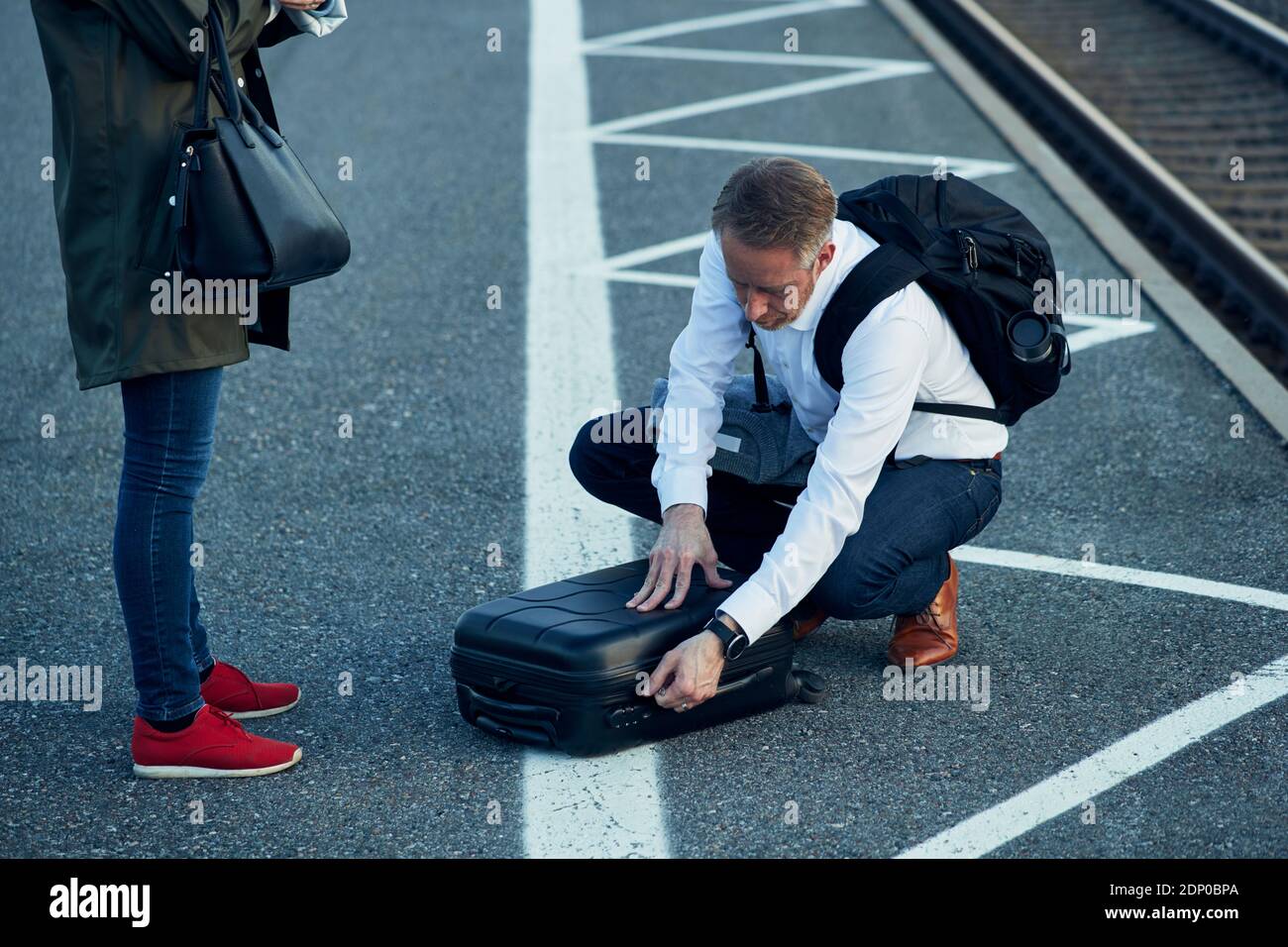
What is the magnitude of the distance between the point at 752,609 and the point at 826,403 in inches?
26.3

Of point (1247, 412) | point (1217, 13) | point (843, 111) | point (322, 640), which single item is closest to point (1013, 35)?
point (1217, 13)

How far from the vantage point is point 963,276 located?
3.52 metres

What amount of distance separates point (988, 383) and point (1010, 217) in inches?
16.9

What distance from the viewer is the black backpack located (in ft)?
11.3

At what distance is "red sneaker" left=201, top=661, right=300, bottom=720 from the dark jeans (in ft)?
3.52

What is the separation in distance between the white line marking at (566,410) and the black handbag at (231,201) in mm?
1286

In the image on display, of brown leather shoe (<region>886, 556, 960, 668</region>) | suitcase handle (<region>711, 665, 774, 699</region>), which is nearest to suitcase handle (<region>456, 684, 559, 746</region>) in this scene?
suitcase handle (<region>711, 665, 774, 699</region>)

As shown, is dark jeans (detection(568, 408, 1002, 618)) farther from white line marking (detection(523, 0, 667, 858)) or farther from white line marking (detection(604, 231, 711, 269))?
white line marking (detection(604, 231, 711, 269))

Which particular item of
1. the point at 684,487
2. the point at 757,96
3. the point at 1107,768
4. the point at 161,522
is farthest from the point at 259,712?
the point at 757,96

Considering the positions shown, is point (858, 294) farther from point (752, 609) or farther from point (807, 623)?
point (807, 623)

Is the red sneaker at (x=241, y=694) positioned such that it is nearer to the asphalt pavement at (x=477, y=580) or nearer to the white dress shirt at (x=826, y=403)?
the asphalt pavement at (x=477, y=580)

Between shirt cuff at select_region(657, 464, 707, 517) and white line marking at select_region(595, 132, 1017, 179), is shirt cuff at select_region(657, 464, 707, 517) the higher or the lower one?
the lower one

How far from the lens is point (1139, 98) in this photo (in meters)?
9.32

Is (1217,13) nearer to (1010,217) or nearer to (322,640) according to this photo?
(1010,217)
